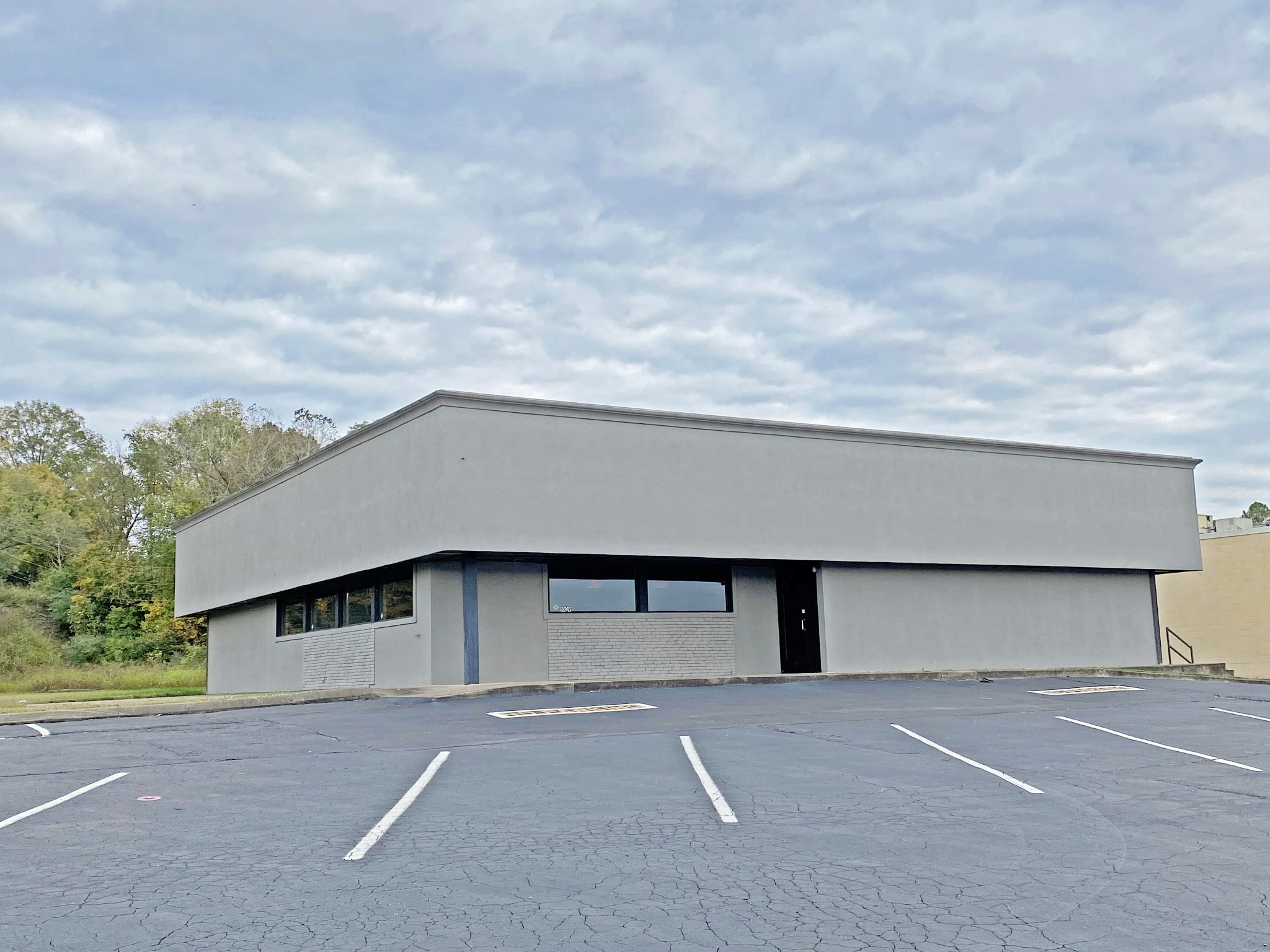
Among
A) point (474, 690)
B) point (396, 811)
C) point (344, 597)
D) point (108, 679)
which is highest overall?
point (344, 597)

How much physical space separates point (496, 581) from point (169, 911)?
733 inches

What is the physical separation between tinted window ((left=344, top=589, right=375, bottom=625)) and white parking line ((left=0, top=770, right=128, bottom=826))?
630 inches

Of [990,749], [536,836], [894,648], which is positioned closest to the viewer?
[536,836]

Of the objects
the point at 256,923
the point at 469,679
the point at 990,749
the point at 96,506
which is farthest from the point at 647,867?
the point at 96,506

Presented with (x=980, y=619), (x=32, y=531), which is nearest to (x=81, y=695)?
(x=980, y=619)

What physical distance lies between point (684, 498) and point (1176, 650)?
25.5m

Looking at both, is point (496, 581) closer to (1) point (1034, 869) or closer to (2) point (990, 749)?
(2) point (990, 749)

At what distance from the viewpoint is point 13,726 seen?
1705 centimetres

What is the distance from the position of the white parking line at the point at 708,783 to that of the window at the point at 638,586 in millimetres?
12091

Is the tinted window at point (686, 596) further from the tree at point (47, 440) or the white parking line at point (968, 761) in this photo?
the tree at point (47, 440)

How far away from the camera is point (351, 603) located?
1147 inches

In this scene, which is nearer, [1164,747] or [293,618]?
[1164,747]


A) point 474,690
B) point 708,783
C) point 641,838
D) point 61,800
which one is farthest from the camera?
point 474,690

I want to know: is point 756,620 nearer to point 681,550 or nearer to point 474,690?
point 681,550
